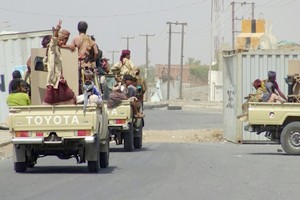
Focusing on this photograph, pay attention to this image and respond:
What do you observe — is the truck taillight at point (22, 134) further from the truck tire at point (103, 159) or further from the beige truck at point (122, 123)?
the beige truck at point (122, 123)

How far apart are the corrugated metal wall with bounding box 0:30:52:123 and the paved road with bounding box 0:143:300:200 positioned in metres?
12.6

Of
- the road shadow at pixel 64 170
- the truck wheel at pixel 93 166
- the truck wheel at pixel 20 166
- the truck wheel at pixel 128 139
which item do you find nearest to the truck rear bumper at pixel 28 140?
the truck wheel at pixel 20 166

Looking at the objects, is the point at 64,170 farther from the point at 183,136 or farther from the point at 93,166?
the point at 183,136

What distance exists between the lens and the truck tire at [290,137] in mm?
22234

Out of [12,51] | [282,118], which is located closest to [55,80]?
[282,118]

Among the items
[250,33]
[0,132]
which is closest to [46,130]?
[0,132]

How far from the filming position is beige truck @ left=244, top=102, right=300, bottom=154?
22312mm

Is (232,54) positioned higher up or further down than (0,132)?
higher up

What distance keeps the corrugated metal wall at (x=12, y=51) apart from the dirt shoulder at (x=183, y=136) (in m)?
5.50

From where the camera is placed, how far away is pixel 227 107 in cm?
3366

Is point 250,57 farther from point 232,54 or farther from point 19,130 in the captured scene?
point 19,130

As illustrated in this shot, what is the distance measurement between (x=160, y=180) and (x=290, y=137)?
362 inches

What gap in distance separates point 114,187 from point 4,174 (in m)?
2.99

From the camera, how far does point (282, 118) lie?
2239 centimetres
